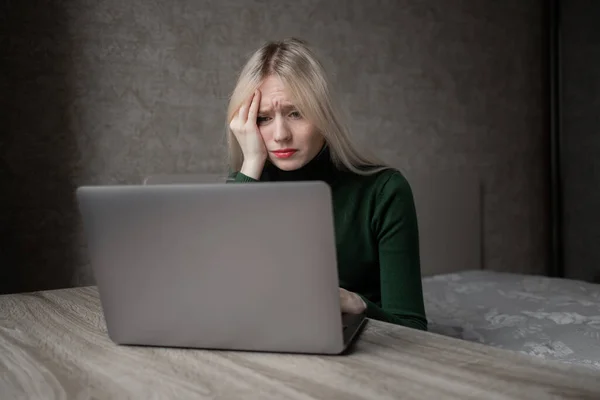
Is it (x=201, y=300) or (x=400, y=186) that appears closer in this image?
(x=201, y=300)

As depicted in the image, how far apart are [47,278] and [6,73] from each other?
0.70m

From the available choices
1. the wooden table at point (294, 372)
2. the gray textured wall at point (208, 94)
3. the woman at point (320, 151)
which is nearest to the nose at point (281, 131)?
the woman at point (320, 151)

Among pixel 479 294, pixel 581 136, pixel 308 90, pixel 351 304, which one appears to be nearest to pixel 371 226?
pixel 308 90

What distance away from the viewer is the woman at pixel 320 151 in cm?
131

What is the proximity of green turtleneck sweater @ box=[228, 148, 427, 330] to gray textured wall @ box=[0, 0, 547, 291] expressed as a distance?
0.41m

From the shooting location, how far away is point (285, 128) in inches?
52.7

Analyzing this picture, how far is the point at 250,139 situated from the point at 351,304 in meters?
0.56

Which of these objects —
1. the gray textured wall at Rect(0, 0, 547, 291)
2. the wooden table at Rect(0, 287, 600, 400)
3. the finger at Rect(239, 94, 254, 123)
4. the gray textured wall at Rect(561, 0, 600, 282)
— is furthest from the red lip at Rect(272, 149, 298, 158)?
the gray textured wall at Rect(561, 0, 600, 282)

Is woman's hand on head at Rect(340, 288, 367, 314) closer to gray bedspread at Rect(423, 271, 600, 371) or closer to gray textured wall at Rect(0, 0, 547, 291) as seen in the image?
gray bedspread at Rect(423, 271, 600, 371)

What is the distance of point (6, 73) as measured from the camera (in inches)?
82.9

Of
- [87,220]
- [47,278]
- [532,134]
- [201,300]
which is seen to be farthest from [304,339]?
[532,134]

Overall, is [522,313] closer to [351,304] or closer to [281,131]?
[281,131]

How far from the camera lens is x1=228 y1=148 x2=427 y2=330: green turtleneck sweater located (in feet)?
4.05

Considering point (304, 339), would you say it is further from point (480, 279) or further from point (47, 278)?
point (480, 279)
